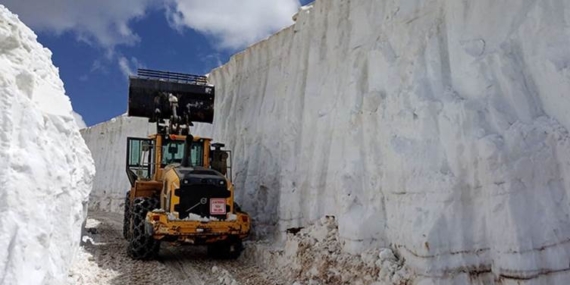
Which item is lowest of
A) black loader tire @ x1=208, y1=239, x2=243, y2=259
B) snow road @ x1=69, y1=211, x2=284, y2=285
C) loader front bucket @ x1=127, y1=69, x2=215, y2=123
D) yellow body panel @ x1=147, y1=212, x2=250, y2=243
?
snow road @ x1=69, y1=211, x2=284, y2=285

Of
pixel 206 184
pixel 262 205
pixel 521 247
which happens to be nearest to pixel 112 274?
pixel 206 184

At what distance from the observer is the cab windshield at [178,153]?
1110cm

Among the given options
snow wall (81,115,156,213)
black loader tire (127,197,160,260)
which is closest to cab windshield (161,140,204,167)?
black loader tire (127,197,160,260)

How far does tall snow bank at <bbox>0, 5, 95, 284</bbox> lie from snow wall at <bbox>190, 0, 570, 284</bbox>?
4102mm

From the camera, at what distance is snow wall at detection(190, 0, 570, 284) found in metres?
5.25

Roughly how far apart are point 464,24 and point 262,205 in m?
7.11

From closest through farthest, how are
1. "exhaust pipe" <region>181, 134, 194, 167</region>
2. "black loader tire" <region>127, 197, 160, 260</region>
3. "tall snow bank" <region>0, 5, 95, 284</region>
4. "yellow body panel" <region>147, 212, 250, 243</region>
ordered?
"tall snow bank" <region>0, 5, 95, 284</region>, "yellow body panel" <region>147, 212, 250, 243</region>, "black loader tire" <region>127, 197, 160, 260</region>, "exhaust pipe" <region>181, 134, 194, 167</region>

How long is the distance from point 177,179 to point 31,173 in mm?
5316

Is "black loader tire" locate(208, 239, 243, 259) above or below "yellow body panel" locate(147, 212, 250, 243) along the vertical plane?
below

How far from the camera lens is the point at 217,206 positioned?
970cm

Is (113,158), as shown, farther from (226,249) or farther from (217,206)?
(217,206)

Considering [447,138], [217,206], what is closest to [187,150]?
[217,206]

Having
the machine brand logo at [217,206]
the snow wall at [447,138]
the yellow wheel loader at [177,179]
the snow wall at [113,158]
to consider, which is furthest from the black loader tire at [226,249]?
the snow wall at [113,158]

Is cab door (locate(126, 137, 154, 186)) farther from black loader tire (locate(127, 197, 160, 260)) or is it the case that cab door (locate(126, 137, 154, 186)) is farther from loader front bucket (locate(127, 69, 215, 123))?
black loader tire (locate(127, 197, 160, 260))
